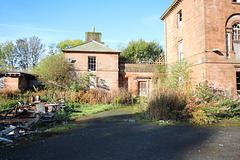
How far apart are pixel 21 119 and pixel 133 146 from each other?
14.9 feet

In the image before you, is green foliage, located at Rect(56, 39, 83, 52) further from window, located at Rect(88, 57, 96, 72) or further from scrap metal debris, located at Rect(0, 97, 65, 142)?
scrap metal debris, located at Rect(0, 97, 65, 142)

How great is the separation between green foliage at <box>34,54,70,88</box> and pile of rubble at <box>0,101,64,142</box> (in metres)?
5.63

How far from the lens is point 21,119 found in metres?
6.06

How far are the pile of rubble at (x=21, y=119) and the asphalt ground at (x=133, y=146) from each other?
39.0 inches

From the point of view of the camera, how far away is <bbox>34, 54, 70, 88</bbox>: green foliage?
49.8ft

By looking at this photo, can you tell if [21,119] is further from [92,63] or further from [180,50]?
[180,50]

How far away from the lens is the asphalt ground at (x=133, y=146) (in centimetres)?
362

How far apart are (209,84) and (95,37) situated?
47.0 ft

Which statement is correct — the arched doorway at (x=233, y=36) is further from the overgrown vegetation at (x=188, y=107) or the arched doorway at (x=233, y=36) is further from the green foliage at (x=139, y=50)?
the green foliage at (x=139, y=50)

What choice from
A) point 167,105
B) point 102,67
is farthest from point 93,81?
point 167,105

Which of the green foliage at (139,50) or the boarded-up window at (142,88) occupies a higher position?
the green foliage at (139,50)

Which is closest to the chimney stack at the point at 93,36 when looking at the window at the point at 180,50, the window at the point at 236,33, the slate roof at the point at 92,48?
the slate roof at the point at 92,48

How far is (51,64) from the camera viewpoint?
602 inches

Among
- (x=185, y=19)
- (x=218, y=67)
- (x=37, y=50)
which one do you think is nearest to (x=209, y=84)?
(x=218, y=67)
